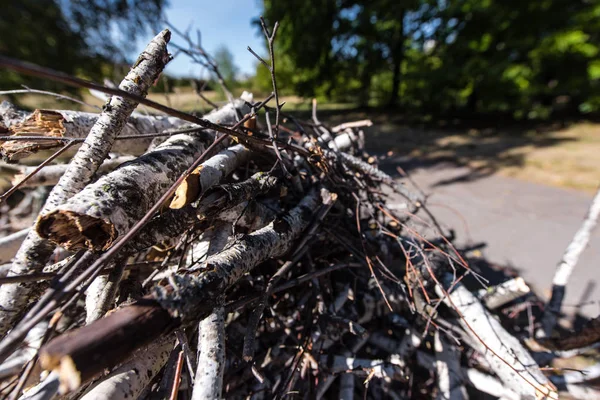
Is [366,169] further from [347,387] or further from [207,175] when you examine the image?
[347,387]

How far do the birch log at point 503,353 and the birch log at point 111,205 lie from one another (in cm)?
150

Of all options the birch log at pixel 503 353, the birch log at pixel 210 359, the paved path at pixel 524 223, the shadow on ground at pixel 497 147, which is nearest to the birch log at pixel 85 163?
the birch log at pixel 210 359

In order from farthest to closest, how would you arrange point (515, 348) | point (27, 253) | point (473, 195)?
1. point (473, 195)
2. point (515, 348)
3. point (27, 253)

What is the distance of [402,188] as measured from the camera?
7.36 ft

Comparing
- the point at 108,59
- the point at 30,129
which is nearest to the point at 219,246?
the point at 30,129

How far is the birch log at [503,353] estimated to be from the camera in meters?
1.28

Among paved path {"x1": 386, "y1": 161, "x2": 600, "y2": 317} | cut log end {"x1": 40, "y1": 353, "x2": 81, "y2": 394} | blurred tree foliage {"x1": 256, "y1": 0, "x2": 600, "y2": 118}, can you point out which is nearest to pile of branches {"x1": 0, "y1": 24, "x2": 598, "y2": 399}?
cut log end {"x1": 40, "y1": 353, "x2": 81, "y2": 394}

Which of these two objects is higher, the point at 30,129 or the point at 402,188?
the point at 30,129

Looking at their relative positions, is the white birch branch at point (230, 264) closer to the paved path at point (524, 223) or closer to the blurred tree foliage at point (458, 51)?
the paved path at point (524, 223)

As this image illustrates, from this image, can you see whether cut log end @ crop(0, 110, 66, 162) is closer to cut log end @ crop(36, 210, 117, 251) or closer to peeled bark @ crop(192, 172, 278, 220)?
cut log end @ crop(36, 210, 117, 251)

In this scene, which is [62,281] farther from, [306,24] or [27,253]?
[306,24]

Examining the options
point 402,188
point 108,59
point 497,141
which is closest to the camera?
point 402,188

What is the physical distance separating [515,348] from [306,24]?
42.6 ft

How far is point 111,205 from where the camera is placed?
2.90 feet
